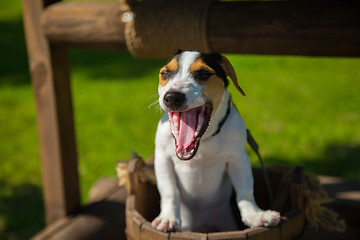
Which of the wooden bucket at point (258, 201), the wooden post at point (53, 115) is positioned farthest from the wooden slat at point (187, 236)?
the wooden post at point (53, 115)

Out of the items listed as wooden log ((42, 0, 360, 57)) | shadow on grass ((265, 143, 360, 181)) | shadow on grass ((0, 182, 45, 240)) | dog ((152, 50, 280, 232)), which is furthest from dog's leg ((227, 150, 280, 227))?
shadow on grass ((265, 143, 360, 181))

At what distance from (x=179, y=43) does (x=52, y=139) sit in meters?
0.82

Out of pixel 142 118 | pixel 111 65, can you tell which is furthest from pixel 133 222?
pixel 111 65

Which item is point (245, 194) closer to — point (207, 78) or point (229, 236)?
point (229, 236)

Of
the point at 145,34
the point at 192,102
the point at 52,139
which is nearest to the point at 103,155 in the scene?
the point at 52,139

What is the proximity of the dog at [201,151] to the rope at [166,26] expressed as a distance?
372mm

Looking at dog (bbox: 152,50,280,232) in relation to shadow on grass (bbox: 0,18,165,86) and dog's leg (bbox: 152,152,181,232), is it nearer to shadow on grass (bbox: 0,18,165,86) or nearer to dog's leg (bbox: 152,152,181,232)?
dog's leg (bbox: 152,152,181,232)

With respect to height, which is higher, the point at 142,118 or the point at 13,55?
the point at 13,55

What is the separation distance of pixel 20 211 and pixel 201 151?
205 centimetres

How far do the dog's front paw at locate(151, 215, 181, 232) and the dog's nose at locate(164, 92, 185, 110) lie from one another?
323 millimetres

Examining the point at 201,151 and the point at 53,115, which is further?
the point at 53,115

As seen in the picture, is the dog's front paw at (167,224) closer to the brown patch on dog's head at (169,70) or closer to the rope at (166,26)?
the brown patch on dog's head at (169,70)

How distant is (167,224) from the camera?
1.11 m

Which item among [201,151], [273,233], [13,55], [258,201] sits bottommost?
[13,55]
